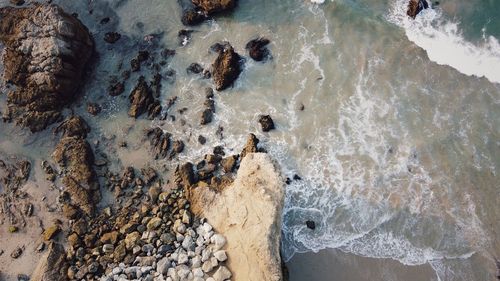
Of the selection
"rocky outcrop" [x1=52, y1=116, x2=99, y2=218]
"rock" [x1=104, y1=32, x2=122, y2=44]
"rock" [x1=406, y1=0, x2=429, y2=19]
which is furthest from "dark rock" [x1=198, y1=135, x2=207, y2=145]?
"rock" [x1=406, y1=0, x2=429, y2=19]

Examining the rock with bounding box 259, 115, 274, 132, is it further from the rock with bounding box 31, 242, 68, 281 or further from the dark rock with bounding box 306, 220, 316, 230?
the rock with bounding box 31, 242, 68, 281

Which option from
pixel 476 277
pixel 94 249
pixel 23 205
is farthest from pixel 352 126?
pixel 23 205

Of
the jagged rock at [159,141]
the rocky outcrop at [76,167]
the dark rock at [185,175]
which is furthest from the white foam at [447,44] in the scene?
the rocky outcrop at [76,167]

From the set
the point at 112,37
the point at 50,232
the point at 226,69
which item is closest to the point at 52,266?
the point at 50,232

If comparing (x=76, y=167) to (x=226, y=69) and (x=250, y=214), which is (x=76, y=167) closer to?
(x=226, y=69)

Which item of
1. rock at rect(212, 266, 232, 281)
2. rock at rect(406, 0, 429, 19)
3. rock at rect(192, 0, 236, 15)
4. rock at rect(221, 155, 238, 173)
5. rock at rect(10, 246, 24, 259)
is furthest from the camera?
rock at rect(192, 0, 236, 15)

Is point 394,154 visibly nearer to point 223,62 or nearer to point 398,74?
point 398,74
